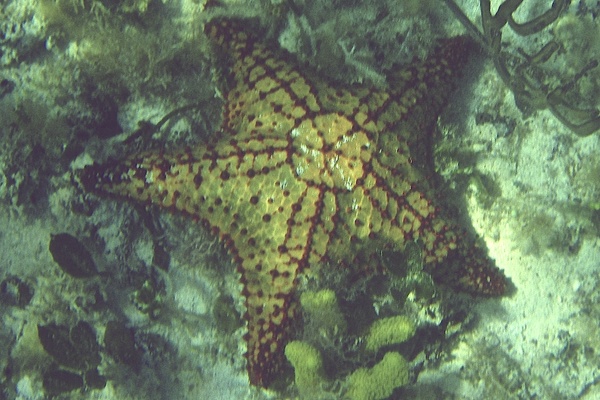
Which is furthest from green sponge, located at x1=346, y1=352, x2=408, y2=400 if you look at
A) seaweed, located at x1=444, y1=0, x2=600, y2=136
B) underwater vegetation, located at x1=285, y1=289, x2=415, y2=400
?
seaweed, located at x1=444, y1=0, x2=600, y2=136

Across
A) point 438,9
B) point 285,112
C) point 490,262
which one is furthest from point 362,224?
point 438,9

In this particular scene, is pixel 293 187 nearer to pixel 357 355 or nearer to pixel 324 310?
pixel 324 310

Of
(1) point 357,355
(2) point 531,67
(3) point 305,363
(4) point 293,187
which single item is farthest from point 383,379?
(2) point 531,67

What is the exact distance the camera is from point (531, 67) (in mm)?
4738

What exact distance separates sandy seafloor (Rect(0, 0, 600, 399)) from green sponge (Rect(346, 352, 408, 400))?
58 cm

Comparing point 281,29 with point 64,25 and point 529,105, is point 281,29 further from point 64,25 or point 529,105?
point 529,105

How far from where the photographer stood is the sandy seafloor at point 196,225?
4.62 m

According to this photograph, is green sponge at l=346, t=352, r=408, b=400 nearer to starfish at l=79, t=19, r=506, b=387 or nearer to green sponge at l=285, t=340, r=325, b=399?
green sponge at l=285, t=340, r=325, b=399

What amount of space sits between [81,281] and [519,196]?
165 inches

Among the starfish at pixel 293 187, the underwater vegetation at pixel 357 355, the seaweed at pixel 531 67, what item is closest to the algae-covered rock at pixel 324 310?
the underwater vegetation at pixel 357 355

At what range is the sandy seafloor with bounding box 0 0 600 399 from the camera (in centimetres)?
462

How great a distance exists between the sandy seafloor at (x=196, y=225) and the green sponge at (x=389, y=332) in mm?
426

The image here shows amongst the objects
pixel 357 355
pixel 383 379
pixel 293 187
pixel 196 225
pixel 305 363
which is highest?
pixel 196 225

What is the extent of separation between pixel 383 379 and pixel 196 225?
209 centimetres
